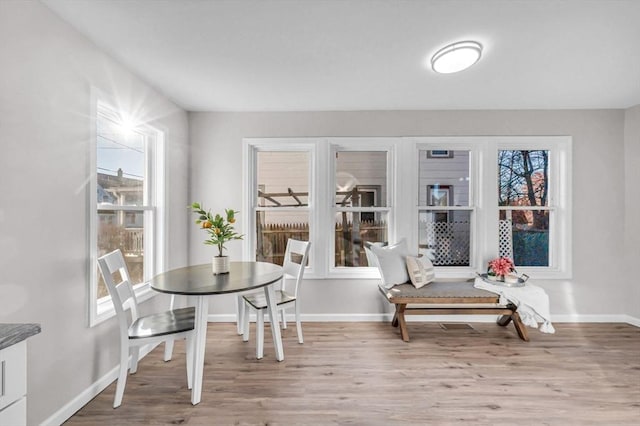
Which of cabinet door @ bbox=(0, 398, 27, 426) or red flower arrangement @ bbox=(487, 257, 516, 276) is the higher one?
red flower arrangement @ bbox=(487, 257, 516, 276)

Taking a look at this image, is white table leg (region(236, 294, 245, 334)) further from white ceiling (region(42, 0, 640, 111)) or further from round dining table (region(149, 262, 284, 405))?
white ceiling (region(42, 0, 640, 111))

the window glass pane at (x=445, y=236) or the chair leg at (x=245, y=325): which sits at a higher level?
the window glass pane at (x=445, y=236)

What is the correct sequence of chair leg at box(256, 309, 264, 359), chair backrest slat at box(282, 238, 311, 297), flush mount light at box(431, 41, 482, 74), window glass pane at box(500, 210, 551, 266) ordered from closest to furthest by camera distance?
flush mount light at box(431, 41, 482, 74) < chair leg at box(256, 309, 264, 359) < chair backrest slat at box(282, 238, 311, 297) < window glass pane at box(500, 210, 551, 266)

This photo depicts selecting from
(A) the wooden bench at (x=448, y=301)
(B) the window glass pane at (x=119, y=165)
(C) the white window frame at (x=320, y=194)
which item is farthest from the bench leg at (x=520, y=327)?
(B) the window glass pane at (x=119, y=165)

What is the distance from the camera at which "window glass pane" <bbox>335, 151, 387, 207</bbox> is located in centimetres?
359

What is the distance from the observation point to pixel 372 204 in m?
3.60

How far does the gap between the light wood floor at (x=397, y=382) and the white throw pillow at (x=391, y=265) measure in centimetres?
53

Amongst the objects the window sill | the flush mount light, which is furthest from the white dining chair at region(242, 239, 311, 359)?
the flush mount light

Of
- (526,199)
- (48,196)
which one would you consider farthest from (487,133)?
(48,196)

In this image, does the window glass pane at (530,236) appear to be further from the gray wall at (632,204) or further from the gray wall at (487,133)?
the gray wall at (632,204)

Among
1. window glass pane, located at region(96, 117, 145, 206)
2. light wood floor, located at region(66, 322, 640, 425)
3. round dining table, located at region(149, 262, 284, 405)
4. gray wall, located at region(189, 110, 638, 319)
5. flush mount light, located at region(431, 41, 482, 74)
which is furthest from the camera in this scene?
gray wall, located at region(189, 110, 638, 319)

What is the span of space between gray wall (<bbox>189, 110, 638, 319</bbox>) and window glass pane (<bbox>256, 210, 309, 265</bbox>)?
29 cm

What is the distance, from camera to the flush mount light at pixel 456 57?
7.30 ft

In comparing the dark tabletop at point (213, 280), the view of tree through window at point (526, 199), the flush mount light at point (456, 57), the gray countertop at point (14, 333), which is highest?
the flush mount light at point (456, 57)
